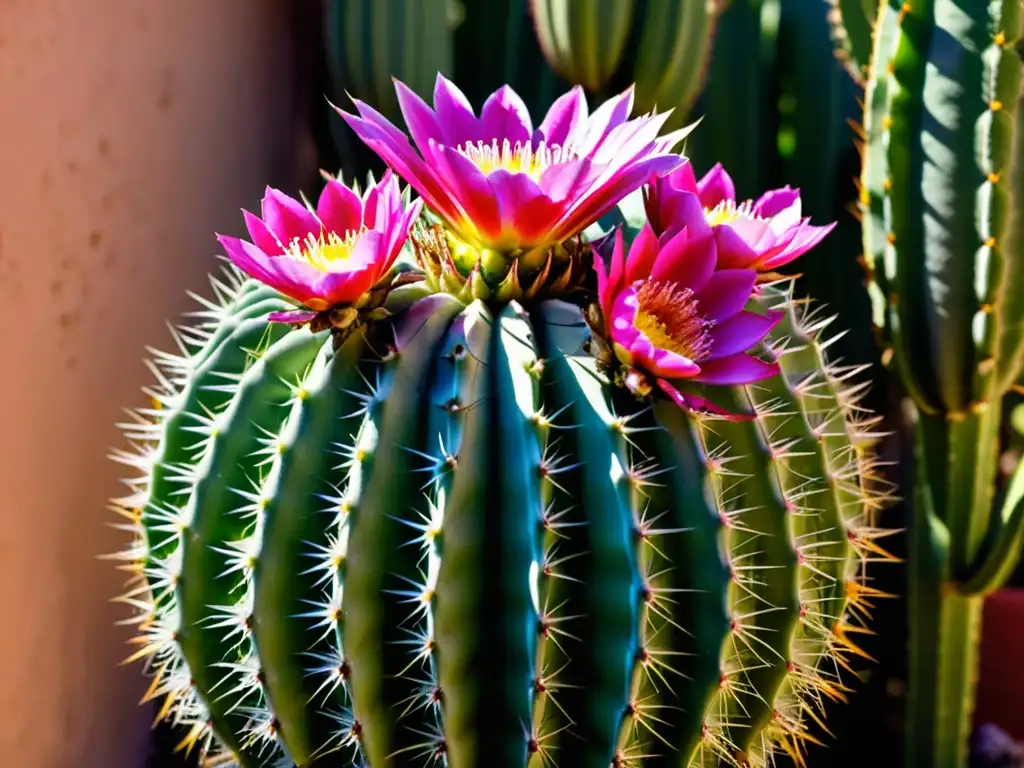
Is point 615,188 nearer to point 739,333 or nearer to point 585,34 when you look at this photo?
point 739,333

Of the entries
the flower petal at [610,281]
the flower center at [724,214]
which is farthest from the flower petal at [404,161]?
the flower center at [724,214]

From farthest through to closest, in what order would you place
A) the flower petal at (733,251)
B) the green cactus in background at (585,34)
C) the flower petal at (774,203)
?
Answer: the green cactus in background at (585,34) → the flower petal at (774,203) → the flower petal at (733,251)

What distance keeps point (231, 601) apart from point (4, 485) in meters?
0.31

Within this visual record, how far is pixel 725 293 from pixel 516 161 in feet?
0.60

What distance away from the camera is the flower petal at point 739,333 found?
25.6 inches

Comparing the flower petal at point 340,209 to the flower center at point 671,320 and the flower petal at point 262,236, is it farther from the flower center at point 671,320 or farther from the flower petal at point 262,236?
the flower center at point 671,320

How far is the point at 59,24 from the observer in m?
0.88

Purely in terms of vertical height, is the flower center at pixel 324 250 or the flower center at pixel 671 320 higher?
the flower center at pixel 324 250

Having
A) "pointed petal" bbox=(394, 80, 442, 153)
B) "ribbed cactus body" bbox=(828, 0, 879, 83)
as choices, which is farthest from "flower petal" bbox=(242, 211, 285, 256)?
"ribbed cactus body" bbox=(828, 0, 879, 83)

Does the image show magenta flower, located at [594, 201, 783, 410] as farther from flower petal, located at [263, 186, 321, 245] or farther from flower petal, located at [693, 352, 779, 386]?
flower petal, located at [263, 186, 321, 245]

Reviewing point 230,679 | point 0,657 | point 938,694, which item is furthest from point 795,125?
point 0,657

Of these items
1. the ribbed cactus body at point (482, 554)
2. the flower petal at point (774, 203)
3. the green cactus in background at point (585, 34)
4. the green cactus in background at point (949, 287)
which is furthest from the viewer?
the green cactus in background at point (585, 34)

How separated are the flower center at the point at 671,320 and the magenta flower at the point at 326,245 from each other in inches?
6.8

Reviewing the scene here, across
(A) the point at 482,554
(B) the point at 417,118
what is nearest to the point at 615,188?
(B) the point at 417,118
